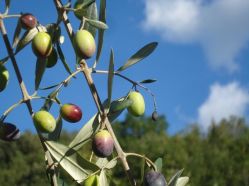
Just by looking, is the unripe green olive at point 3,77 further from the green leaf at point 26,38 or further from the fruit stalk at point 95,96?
the fruit stalk at point 95,96

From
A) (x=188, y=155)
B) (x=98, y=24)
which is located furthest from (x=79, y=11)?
(x=188, y=155)

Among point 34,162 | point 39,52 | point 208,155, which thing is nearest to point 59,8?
point 39,52

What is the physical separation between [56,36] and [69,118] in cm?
18

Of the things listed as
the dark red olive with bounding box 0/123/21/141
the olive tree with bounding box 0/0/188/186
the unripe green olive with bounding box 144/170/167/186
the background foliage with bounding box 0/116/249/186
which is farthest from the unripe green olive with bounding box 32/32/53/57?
the background foliage with bounding box 0/116/249/186

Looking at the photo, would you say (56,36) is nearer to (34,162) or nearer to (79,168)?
(79,168)

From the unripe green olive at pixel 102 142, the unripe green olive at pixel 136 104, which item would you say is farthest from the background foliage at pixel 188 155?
the unripe green olive at pixel 102 142

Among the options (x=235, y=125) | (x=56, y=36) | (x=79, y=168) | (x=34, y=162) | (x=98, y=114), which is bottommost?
(x=79, y=168)

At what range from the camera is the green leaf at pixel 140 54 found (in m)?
1.29

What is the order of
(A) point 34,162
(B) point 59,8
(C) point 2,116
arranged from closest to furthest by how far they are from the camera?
(B) point 59,8 < (C) point 2,116 < (A) point 34,162

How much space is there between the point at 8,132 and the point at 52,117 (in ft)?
0.41

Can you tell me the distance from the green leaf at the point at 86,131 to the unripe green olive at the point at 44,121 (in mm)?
70

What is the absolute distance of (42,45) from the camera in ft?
3.76

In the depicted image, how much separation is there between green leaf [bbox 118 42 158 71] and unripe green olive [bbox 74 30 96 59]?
127mm

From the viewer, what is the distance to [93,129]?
1.21 metres
